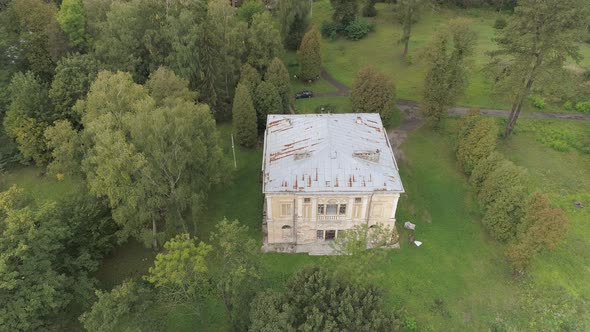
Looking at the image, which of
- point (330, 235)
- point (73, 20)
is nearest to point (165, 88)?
point (330, 235)

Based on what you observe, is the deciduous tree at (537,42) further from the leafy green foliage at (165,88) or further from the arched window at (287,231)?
the leafy green foliage at (165,88)

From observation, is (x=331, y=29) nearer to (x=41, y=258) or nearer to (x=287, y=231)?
(x=287, y=231)

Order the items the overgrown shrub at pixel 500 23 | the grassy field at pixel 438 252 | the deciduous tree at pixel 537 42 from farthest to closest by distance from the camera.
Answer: the overgrown shrub at pixel 500 23 < the deciduous tree at pixel 537 42 < the grassy field at pixel 438 252

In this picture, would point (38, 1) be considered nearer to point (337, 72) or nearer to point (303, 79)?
point (303, 79)

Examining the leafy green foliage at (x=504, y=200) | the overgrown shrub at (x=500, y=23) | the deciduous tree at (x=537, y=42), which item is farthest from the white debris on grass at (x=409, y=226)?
the overgrown shrub at (x=500, y=23)

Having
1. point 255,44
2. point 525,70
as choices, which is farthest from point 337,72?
point 525,70

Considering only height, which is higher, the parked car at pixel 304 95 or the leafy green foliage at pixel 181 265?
the leafy green foliage at pixel 181 265
